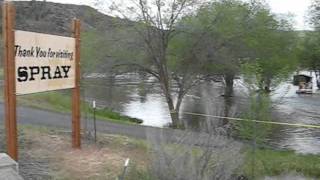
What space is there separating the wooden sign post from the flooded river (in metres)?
6.10

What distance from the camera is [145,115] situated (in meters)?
30.3

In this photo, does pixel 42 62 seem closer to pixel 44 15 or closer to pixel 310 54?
pixel 310 54

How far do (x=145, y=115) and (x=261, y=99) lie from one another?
20.2m

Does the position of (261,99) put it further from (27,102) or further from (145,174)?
(27,102)

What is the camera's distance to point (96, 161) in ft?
28.6

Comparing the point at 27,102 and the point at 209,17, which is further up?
the point at 209,17

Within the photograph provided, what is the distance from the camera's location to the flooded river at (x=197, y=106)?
66.5ft

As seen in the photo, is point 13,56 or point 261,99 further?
point 261,99

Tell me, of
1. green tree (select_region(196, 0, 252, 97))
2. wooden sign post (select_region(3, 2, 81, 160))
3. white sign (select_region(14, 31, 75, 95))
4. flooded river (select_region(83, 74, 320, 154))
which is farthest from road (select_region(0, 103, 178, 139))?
green tree (select_region(196, 0, 252, 97))

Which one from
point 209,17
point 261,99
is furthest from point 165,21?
point 261,99

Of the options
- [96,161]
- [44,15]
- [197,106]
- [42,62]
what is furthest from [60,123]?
[44,15]

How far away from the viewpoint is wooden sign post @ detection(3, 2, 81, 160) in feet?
24.6

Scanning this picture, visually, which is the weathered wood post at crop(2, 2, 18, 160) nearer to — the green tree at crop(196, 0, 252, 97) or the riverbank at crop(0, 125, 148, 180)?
the riverbank at crop(0, 125, 148, 180)

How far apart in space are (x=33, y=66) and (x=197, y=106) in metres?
29.2
